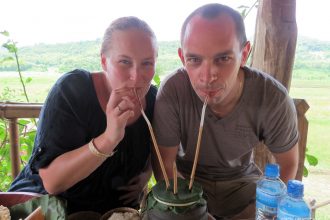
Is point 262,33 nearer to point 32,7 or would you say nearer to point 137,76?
point 137,76

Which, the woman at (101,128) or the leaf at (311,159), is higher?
the woman at (101,128)

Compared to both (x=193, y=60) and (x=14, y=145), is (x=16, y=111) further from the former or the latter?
(x=193, y=60)

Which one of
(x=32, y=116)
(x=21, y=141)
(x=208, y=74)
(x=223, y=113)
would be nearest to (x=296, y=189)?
(x=208, y=74)

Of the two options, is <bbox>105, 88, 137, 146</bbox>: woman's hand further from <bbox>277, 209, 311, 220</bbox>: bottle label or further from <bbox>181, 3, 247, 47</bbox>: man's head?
<bbox>277, 209, 311, 220</bbox>: bottle label

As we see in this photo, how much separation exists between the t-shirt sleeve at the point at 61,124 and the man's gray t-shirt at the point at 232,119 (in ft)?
1.19

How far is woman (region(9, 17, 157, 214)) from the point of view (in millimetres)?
1112

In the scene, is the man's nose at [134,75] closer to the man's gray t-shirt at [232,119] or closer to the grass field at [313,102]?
the man's gray t-shirt at [232,119]

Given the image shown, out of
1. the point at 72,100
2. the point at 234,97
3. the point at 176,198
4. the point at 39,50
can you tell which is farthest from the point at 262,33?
the point at 39,50

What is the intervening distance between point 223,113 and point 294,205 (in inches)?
24.4

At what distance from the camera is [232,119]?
1.42 meters

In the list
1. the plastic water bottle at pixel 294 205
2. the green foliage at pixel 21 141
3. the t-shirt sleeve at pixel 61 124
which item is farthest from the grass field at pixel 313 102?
the plastic water bottle at pixel 294 205

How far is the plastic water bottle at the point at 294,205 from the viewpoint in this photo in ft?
2.76

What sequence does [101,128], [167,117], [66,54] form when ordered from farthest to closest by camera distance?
[66,54], [167,117], [101,128]

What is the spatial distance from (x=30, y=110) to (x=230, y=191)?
4.20ft
